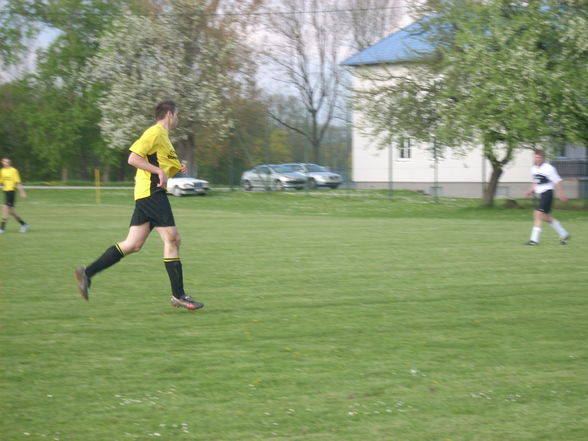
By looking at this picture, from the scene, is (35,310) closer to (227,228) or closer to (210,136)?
(227,228)

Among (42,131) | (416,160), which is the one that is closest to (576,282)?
(416,160)

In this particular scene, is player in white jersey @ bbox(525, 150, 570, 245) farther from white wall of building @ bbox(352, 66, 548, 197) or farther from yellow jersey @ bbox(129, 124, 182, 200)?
white wall of building @ bbox(352, 66, 548, 197)

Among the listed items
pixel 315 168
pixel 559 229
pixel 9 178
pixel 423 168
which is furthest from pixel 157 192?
pixel 423 168

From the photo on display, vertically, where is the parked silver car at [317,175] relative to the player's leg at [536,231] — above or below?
above

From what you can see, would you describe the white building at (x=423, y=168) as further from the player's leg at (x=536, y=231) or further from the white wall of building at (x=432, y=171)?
the player's leg at (x=536, y=231)

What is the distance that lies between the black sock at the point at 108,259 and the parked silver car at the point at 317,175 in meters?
35.1

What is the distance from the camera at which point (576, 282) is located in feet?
36.2

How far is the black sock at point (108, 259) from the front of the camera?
888cm

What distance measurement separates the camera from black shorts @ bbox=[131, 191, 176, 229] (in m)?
8.59

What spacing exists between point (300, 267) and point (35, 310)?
4.88 metres

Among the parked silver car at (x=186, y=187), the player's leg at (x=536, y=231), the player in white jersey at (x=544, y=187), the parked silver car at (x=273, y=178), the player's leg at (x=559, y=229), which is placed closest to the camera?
the player's leg at (x=536, y=231)

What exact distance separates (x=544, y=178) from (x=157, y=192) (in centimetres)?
1106

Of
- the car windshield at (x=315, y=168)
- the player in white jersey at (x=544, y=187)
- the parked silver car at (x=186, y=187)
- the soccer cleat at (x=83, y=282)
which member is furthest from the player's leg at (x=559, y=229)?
the parked silver car at (x=186, y=187)

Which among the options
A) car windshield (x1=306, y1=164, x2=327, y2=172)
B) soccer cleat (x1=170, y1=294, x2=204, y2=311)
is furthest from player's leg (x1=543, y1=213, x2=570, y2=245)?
car windshield (x1=306, y1=164, x2=327, y2=172)
